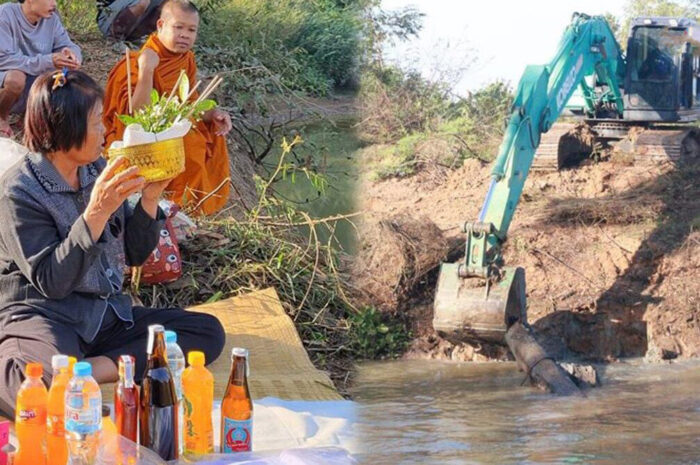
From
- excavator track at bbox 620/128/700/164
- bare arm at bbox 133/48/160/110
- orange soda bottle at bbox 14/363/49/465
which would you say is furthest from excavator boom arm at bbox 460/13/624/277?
orange soda bottle at bbox 14/363/49/465

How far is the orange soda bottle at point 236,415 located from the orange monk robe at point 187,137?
244cm

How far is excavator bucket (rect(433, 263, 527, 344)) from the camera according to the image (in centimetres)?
639

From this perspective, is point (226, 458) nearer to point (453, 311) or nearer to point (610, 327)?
point (453, 311)

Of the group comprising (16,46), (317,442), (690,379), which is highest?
(16,46)

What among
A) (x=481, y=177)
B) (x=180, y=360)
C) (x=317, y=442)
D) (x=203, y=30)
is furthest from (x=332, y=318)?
(x=481, y=177)

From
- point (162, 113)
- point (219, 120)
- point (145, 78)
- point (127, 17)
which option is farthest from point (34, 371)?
point (127, 17)

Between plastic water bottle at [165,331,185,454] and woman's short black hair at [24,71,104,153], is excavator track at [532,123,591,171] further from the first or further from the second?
plastic water bottle at [165,331,185,454]

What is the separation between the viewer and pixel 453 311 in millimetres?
6410

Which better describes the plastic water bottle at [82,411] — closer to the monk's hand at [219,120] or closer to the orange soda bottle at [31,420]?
the orange soda bottle at [31,420]

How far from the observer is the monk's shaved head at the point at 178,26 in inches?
199

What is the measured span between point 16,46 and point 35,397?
3238mm

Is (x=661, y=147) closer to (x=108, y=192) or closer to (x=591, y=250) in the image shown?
(x=591, y=250)

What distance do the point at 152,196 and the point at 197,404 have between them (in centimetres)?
79

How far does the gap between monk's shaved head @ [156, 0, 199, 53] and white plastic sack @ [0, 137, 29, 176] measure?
1.35 metres
